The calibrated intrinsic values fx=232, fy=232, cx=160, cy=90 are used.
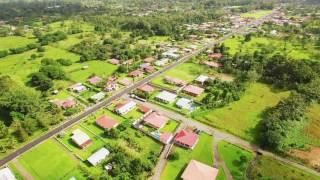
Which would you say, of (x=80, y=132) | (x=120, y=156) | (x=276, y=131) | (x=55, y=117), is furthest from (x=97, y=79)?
(x=276, y=131)

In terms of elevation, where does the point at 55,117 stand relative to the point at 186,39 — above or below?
below

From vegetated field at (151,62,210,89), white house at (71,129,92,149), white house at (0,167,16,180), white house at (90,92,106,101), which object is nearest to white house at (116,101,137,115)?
white house at (90,92,106,101)

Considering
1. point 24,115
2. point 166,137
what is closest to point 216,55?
point 166,137

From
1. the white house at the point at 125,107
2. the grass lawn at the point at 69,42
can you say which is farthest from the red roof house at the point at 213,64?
the grass lawn at the point at 69,42

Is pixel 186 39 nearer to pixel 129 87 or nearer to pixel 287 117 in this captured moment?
pixel 129 87

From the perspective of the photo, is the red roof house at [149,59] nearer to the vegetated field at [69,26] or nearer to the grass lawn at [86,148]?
the grass lawn at [86,148]

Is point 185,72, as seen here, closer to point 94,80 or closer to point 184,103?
point 184,103
